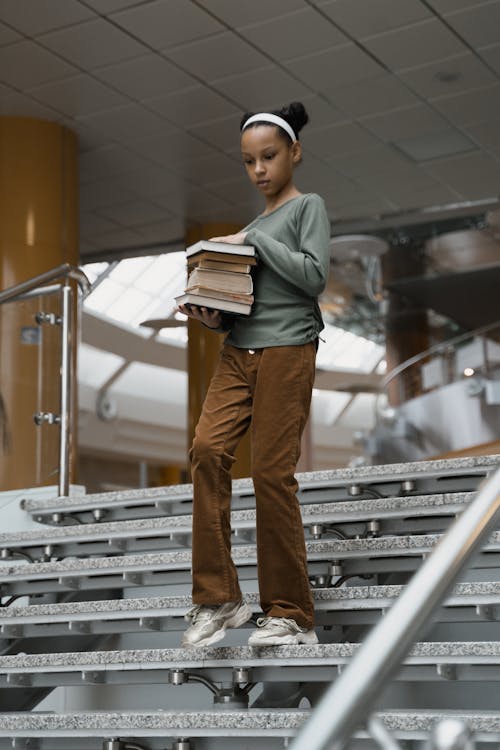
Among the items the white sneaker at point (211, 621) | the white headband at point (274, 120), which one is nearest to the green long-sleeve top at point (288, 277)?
the white headband at point (274, 120)

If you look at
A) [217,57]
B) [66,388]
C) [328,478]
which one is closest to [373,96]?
[217,57]

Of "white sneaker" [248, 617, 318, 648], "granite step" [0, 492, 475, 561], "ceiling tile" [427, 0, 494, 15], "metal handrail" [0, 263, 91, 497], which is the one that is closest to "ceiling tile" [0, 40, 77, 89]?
"metal handrail" [0, 263, 91, 497]

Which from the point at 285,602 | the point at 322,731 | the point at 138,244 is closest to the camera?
the point at 322,731

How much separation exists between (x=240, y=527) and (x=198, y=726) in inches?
45.2

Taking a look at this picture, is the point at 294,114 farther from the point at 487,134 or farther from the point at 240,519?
the point at 487,134

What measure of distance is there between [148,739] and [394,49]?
5762 millimetres

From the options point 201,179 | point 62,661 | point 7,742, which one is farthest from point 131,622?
point 201,179

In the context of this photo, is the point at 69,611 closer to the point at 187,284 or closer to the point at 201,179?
the point at 187,284

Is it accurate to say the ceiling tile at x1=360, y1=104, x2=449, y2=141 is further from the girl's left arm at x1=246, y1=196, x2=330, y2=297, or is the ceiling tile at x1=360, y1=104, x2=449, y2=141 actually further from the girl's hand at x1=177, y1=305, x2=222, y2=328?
the girl's hand at x1=177, y1=305, x2=222, y2=328

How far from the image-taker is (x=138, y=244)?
11.3 metres

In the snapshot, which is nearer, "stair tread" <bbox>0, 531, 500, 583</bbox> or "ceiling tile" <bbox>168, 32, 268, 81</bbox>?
"stair tread" <bbox>0, 531, 500, 583</bbox>

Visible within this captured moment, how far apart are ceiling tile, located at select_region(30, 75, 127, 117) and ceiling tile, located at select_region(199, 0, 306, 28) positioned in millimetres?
1245

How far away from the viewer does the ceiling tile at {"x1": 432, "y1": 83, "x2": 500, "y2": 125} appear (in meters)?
8.41

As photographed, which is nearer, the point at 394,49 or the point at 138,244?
the point at 394,49
